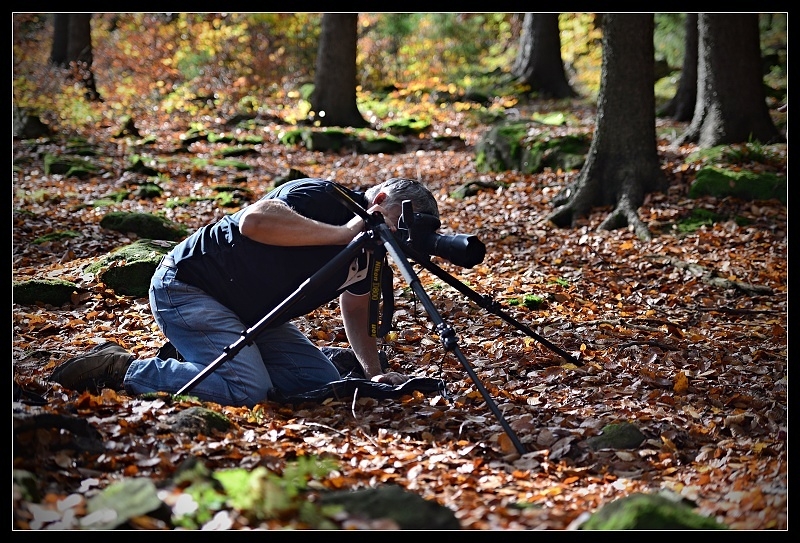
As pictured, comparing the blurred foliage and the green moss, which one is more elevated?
the blurred foliage

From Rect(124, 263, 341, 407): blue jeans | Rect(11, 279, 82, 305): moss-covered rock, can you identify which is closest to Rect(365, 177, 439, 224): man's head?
Rect(124, 263, 341, 407): blue jeans

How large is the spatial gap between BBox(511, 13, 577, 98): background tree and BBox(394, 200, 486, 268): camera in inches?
557

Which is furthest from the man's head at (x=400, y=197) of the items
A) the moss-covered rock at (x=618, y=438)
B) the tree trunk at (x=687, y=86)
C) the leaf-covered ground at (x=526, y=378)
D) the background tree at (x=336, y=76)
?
the background tree at (x=336, y=76)

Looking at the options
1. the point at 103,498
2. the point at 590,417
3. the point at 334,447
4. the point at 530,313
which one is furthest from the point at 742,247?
the point at 103,498

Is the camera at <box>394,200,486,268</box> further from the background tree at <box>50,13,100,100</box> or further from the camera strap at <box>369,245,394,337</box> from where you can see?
the background tree at <box>50,13,100,100</box>

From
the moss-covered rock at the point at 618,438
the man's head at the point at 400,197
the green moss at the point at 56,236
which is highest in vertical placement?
the man's head at the point at 400,197

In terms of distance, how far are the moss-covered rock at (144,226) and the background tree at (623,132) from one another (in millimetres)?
4005

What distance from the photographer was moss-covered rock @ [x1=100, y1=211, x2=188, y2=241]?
313 inches

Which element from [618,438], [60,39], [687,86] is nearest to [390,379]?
[618,438]

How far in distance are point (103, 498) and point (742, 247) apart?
621 cm

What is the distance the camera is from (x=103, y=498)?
2633 mm

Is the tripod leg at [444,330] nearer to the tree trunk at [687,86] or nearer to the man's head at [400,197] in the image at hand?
the man's head at [400,197]

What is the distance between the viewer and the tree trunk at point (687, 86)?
483 inches
